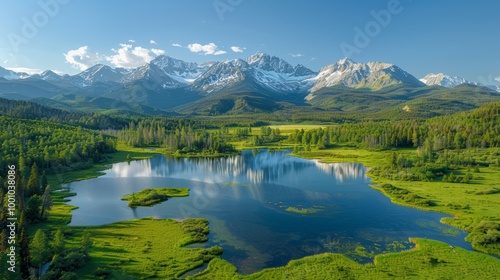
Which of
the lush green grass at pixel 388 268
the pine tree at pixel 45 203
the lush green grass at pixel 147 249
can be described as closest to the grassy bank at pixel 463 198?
the lush green grass at pixel 388 268

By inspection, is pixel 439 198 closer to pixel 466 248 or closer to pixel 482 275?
pixel 466 248

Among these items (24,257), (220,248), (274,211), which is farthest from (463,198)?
(24,257)

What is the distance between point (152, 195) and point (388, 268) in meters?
64.9

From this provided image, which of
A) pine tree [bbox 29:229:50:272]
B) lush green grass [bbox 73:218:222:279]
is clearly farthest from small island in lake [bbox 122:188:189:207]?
pine tree [bbox 29:229:50:272]

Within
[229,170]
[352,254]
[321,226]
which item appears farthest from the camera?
[229,170]

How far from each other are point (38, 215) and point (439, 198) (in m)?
101

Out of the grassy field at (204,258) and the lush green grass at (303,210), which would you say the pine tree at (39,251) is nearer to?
the grassy field at (204,258)

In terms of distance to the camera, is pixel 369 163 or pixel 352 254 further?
pixel 369 163

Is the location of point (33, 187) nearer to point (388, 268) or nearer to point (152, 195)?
point (152, 195)

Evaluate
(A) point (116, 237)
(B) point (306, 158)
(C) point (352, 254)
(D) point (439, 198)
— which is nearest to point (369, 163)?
(B) point (306, 158)

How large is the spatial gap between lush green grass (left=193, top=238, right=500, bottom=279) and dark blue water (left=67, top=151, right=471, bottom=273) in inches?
100

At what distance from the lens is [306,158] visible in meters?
178

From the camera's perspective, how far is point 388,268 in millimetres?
53219

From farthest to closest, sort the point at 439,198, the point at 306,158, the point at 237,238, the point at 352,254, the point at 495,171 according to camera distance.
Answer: the point at 306,158
the point at 495,171
the point at 439,198
the point at 237,238
the point at 352,254
